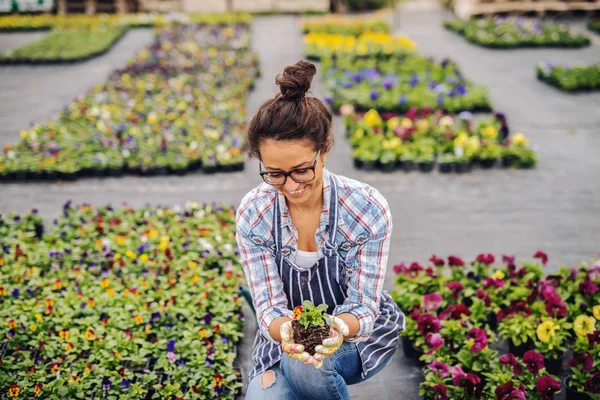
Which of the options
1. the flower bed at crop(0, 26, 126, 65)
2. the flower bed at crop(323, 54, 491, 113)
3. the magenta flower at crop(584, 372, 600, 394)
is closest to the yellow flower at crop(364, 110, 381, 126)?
the flower bed at crop(323, 54, 491, 113)

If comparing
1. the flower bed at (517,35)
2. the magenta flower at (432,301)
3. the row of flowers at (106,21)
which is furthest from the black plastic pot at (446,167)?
the row of flowers at (106,21)

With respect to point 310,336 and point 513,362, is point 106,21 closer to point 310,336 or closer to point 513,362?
point 513,362

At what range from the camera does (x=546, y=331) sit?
3.11 metres

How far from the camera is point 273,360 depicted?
238 centimetres

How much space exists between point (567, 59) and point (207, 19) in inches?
388

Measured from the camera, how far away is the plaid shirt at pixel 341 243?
7.50ft

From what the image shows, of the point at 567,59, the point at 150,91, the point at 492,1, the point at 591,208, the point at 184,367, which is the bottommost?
the point at 184,367

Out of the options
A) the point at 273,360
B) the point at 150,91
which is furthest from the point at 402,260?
the point at 150,91

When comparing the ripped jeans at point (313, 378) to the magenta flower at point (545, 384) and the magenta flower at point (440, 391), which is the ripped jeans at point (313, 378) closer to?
the magenta flower at point (440, 391)

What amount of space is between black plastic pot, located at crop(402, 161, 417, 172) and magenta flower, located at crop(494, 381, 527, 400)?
12.9 ft

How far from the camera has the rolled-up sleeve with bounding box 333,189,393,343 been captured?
89.8 inches

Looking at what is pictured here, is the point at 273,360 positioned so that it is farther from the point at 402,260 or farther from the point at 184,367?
the point at 402,260

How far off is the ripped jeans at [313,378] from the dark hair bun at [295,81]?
1044mm

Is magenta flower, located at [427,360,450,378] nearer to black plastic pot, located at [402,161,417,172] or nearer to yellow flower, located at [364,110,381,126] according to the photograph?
black plastic pot, located at [402,161,417,172]
